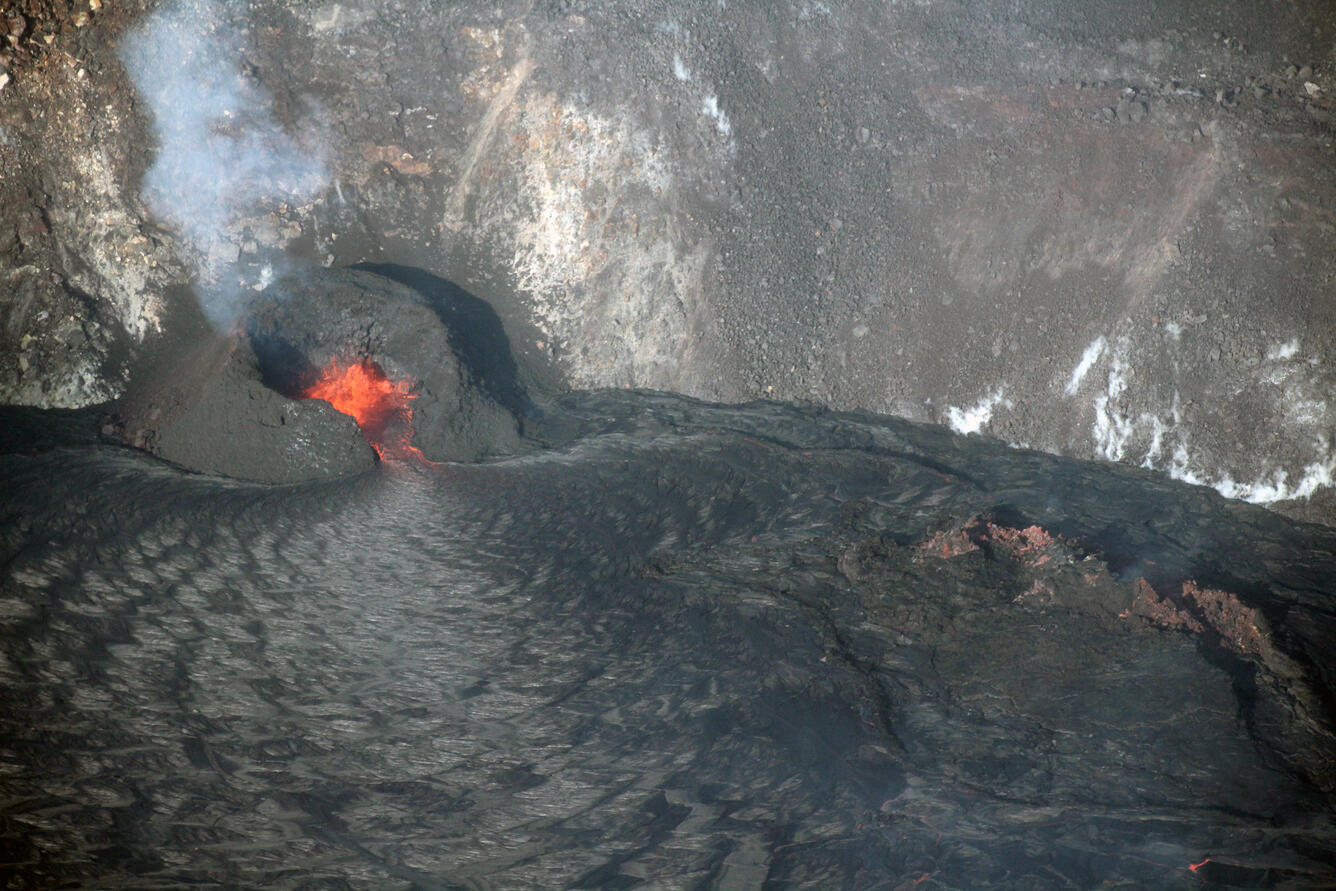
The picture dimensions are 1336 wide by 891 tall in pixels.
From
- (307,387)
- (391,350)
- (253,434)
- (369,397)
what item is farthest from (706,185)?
(253,434)

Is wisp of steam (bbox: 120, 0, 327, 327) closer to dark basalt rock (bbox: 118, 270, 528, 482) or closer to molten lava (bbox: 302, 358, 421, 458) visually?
dark basalt rock (bbox: 118, 270, 528, 482)

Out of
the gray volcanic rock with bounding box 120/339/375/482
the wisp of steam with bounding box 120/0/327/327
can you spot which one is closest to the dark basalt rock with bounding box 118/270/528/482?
the gray volcanic rock with bounding box 120/339/375/482

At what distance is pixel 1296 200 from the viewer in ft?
22.5

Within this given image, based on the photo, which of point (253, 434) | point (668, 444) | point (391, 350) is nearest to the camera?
point (253, 434)

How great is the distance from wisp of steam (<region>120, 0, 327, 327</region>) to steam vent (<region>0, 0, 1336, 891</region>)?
46 mm

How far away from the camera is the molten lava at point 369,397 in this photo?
24.4 feet

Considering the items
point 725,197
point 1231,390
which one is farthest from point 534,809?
point 1231,390

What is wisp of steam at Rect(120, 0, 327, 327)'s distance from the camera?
8.00 meters

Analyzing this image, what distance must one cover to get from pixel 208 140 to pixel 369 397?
3.10 metres

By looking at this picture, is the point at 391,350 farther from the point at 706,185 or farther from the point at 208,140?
the point at 706,185

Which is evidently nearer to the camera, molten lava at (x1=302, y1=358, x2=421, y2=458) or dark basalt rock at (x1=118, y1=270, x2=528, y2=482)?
dark basalt rock at (x1=118, y1=270, x2=528, y2=482)

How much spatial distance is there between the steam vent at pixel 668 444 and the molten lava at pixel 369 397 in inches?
1.8

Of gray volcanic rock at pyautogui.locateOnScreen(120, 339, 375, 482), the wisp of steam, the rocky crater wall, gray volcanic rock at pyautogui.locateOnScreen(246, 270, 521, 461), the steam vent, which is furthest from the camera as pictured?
the wisp of steam

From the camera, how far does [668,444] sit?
23.9ft
